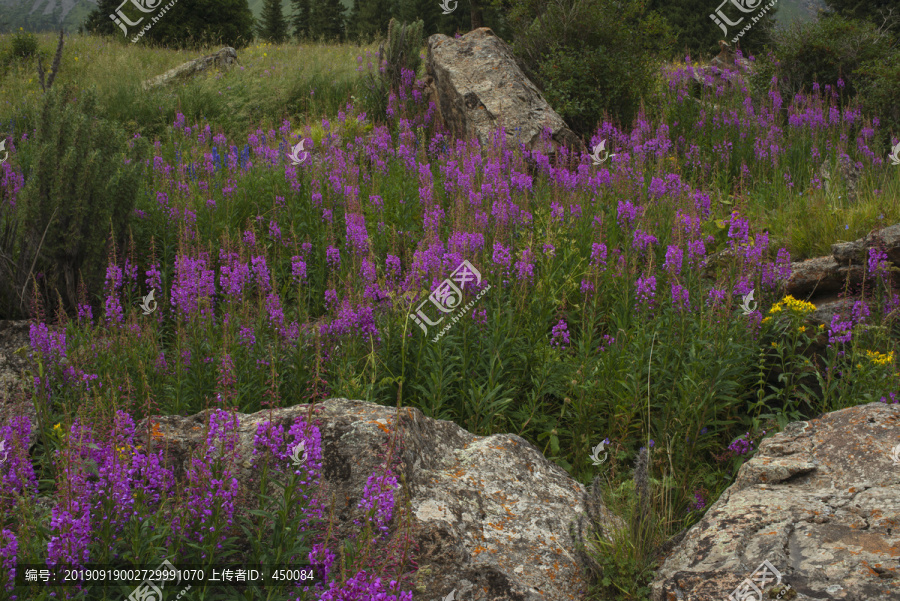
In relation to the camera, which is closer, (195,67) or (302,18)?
(195,67)

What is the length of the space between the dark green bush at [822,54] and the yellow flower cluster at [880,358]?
30.1 ft

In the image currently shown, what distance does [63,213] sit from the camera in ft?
16.9

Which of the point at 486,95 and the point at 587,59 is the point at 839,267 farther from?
the point at 587,59

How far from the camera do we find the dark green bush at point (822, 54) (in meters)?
11.3

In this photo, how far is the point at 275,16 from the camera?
141ft

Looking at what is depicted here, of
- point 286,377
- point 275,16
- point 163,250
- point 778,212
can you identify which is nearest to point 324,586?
point 286,377

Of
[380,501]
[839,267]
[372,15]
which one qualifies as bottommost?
[380,501]

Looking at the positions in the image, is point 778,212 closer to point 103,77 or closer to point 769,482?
point 769,482

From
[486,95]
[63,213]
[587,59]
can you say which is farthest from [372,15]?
[63,213]

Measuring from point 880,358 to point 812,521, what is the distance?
182cm

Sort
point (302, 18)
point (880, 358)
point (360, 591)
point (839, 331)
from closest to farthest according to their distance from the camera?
point (360, 591) → point (880, 358) → point (839, 331) → point (302, 18)

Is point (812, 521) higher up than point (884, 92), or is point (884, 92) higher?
point (884, 92)

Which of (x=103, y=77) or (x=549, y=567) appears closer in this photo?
(x=549, y=567)

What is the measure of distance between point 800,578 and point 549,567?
0.99 metres
